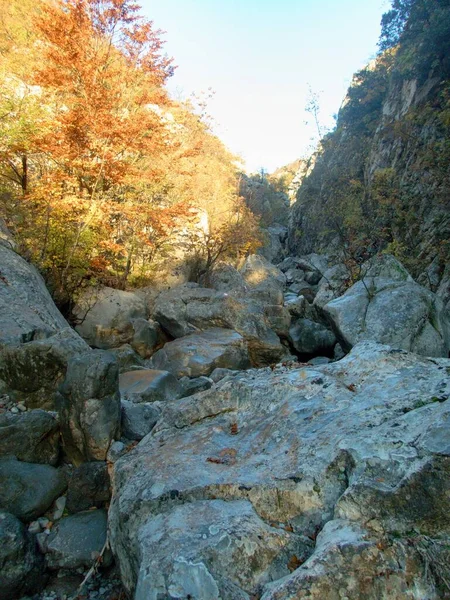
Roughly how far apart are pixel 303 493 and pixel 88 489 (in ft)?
9.11

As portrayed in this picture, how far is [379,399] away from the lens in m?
3.70

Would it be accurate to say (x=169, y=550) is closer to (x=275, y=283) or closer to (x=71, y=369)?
(x=71, y=369)

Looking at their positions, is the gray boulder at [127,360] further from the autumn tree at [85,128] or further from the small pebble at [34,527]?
the small pebble at [34,527]

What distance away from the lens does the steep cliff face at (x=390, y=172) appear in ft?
52.9

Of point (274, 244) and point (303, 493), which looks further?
point (274, 244)

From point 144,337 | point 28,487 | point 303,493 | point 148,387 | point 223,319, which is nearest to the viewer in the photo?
point 303,493

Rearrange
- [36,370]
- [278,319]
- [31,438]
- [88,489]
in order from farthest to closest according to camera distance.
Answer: [278,319], [36,370], [31,438], [88,489]

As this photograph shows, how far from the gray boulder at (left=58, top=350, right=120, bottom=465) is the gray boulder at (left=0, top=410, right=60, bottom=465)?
0.15m

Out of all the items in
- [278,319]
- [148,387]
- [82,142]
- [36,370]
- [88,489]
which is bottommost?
[148,387]

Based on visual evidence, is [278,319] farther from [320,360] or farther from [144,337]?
[144,337]

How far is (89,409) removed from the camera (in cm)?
489

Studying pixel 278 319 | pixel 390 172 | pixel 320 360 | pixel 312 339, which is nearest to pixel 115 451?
pixel 320 360

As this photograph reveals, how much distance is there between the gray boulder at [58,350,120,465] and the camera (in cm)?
480

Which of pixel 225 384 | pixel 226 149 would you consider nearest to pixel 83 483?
pixel 225 384
